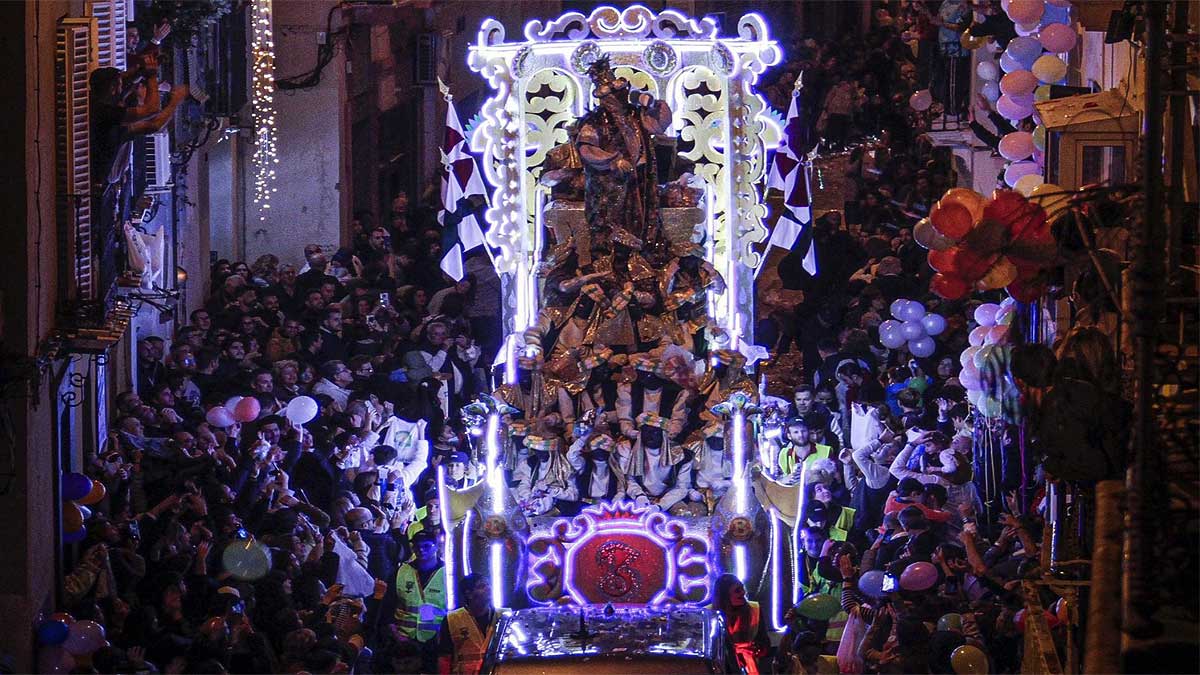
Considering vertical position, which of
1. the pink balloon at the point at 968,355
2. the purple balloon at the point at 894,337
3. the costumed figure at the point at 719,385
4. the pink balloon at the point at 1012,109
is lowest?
the costumed figure at the point at 719,385

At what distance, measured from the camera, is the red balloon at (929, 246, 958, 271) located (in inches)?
674

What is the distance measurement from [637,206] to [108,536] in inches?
273

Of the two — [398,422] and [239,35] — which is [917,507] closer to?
[398,422]

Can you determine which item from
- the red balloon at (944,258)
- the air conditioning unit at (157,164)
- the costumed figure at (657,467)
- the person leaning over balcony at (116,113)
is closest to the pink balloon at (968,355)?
the costumed figure at (657,467)

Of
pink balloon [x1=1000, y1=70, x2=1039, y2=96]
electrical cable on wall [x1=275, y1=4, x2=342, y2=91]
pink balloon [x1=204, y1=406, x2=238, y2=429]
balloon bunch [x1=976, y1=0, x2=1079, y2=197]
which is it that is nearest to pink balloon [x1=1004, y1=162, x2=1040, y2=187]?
balloon bunch [x1=976, y1=0, x2=1079, y2=197]

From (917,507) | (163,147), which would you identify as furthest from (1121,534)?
(163,147)

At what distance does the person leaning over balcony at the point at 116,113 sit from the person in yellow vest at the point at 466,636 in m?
5.25

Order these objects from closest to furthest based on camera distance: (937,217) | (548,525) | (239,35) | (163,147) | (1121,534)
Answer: (1121,534), (937,217), (548,525), (163,147), (239,35)

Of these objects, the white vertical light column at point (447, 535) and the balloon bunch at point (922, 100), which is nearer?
the white vertical light column at point (447, 535)

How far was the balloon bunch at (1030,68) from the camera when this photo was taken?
23.1m

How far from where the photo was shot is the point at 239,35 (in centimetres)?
3031

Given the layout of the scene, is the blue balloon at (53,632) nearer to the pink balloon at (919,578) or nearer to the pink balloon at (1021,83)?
the pink balloon at (919,578)

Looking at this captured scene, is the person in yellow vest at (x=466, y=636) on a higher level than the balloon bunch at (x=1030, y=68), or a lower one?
lower

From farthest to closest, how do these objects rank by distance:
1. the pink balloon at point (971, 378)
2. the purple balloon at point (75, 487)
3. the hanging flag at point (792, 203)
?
the hanging flag at point (792, 203) → the pink balloon at point (971, 378) → the purple balloon at point (75, 487)
